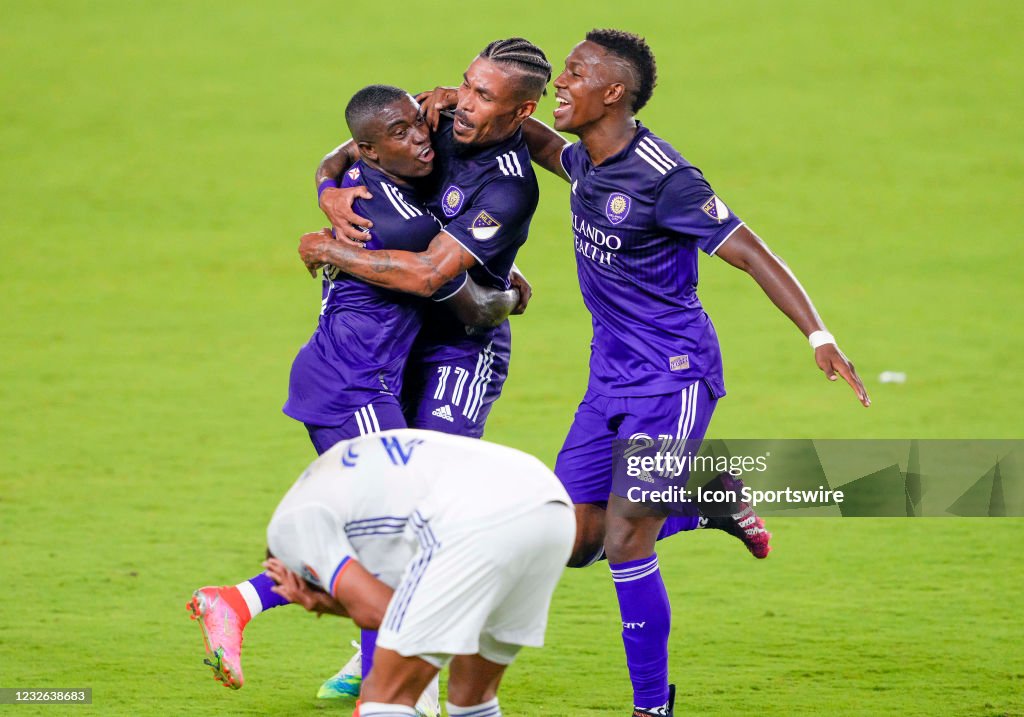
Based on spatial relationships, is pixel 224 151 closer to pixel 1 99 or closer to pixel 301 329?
pixel 1 99

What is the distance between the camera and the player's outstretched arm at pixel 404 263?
5.02 meters

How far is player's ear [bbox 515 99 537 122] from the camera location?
5.25 m

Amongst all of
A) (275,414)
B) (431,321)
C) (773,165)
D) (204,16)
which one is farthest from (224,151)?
(431,321)

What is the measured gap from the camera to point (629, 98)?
5.17 meters

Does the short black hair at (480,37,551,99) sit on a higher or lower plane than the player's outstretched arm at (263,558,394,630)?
higher

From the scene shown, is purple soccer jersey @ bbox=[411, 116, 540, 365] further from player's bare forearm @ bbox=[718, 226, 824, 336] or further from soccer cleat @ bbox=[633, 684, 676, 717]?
soccer cleat @ bbox=[633, 684, 676, 717]

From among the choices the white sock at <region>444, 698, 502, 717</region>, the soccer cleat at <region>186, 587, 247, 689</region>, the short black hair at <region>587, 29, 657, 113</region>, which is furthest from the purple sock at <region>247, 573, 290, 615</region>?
the short black hair at <region>587, 29, 657, 113</region>

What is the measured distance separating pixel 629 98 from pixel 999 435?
4.25 metres

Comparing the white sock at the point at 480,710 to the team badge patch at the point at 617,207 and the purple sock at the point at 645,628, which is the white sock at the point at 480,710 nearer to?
the purple sock at the point at 645,628

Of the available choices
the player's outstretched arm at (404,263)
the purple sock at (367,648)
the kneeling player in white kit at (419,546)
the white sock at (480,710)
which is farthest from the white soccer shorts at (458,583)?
the player's outstretched arm at (404,263)

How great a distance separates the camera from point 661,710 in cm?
495

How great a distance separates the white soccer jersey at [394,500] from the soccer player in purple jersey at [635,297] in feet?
4.34

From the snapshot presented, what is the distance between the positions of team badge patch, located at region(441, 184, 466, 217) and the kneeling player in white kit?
5.24 ft

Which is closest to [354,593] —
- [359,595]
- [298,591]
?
[359,595]
